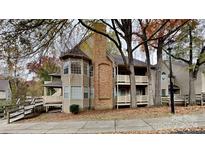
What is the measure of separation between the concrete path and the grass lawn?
7 centimetres

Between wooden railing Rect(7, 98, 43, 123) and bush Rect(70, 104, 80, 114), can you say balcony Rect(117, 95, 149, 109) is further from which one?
wooden railing Rect(7, 98, 43, 123)

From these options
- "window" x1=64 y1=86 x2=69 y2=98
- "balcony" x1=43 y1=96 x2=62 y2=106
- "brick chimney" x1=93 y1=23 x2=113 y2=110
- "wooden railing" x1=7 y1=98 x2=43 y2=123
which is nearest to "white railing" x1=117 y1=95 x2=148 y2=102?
"brick chimney" x1=93 y1=23 x2=113 y2=110

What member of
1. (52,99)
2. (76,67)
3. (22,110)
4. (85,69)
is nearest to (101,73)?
(85,69)

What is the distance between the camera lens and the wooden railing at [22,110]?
13.5 feet

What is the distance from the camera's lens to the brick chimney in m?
4.41

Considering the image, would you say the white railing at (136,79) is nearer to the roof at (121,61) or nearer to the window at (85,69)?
the roof at (121,61)

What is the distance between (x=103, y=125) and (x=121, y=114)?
356 mm

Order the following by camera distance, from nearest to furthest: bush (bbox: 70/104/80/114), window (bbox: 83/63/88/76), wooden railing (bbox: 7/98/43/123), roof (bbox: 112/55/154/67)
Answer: wooden railing (bbox: 7/98/43/123)
bush (bbox: 70/104/80/114)
roof (bbox: 112/55/154/67)
window (bbox: 83/63/88/76)

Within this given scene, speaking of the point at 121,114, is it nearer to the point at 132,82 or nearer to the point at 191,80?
the point at 132,82

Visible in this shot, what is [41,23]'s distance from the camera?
14.5 ft

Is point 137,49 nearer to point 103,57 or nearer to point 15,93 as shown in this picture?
point 103,57

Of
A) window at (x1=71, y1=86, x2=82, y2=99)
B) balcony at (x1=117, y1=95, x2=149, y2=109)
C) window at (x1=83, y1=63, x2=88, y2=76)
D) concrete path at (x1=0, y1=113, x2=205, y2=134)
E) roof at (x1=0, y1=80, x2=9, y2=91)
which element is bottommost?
concrete path at (x1=0, y1=113, x2=205, y2=134)
